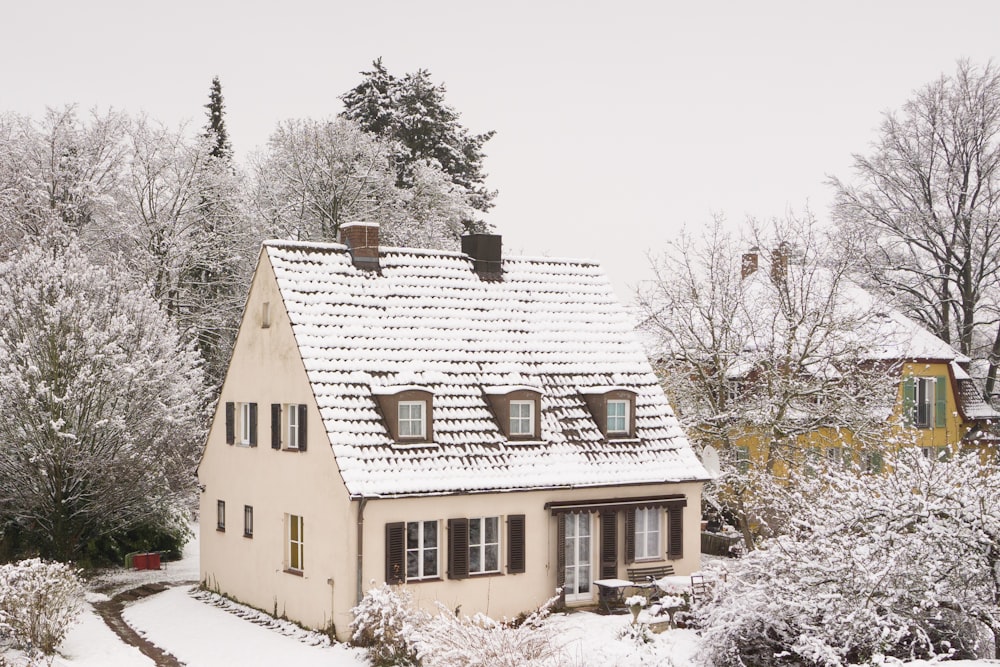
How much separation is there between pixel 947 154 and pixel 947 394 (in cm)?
818

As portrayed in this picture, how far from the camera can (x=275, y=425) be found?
81.3 ft

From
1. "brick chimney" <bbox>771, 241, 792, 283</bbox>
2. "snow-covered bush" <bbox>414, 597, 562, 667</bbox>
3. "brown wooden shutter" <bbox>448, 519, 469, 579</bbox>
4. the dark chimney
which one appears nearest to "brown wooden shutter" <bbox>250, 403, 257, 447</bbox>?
"brown wooden shutter" <bbox>448, 519, 469, 579</bbox>

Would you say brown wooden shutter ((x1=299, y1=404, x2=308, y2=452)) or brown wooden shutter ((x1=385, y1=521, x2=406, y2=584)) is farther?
brown wooden shutter ((x1=299, y1=404, x2=308, y2=452))

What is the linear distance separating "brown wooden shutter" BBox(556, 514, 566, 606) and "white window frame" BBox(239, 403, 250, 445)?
7508 mm

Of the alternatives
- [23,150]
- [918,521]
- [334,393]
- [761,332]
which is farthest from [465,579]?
[23,150]

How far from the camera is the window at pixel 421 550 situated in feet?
73.6

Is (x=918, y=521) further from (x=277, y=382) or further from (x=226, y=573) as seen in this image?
(x=226, y=573)

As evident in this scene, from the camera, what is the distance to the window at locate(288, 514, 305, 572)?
23422mm

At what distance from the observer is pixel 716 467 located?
2664 centimetres

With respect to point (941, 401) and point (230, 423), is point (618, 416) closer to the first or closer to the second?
point (230, 423)

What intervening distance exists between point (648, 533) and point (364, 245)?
915cm

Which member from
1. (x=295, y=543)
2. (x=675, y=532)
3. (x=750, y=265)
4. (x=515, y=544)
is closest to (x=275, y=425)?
(x=295, y=543)

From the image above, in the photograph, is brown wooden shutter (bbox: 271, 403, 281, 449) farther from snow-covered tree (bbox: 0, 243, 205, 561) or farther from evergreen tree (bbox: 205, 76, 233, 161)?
evergreen tree (bbox: 205, 76, 233, 161)

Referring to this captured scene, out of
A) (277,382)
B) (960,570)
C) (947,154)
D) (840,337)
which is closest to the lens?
(960,570)
